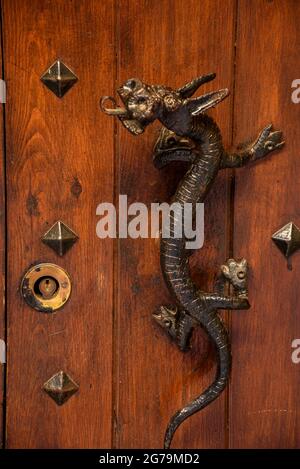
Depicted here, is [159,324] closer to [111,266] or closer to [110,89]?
[111,266]

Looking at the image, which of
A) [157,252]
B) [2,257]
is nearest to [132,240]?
[157,252]

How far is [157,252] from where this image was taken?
68cm

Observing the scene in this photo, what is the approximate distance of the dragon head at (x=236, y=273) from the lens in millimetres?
654

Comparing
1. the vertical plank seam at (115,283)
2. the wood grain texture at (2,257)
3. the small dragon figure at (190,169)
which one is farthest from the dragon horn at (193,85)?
the wood grain texture at (2,257)

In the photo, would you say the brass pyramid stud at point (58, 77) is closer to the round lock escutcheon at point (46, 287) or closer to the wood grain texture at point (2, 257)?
the wood grain texture at point (2, 257)

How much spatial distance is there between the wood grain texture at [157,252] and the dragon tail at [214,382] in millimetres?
32

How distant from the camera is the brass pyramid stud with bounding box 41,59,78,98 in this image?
63cm

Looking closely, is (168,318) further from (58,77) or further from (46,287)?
(58,77)

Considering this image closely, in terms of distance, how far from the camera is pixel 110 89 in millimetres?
645

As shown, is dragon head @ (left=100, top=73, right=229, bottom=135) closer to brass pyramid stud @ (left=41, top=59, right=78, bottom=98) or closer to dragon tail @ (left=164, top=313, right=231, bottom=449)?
brass pyramid stud @ (left=41, top=59, right=78, bottom=98)

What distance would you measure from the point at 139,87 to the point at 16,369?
0.35m

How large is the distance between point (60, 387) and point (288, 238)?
0.32m
